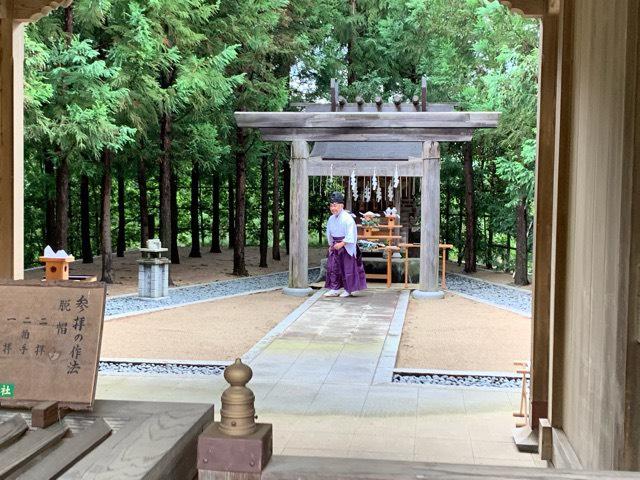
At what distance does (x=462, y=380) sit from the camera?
709cm

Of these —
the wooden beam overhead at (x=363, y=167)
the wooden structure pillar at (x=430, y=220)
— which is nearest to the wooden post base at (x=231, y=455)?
the wooden structure pillar at (x=430, y=220)

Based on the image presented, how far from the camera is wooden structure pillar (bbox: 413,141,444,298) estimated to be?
45.0 feet

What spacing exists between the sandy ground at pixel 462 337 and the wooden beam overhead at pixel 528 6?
409cm

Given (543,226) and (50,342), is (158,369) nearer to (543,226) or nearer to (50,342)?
(543,226)

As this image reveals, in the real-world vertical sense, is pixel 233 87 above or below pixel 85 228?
above

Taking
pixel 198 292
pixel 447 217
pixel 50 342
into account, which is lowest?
pixel 198 292

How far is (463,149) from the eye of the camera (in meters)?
19.4

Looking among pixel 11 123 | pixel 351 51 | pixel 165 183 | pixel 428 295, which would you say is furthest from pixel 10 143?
pixel 351 51

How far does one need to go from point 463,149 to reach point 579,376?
52.8ft

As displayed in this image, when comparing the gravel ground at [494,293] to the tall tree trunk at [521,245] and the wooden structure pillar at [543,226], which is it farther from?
the wooden structure pillar at [543,226]

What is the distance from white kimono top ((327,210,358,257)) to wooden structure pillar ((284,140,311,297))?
70 cm

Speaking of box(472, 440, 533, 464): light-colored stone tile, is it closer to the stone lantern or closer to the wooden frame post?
the wooden frame post

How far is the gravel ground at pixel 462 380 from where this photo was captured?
6919 mm

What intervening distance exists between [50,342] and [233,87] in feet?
48.4
